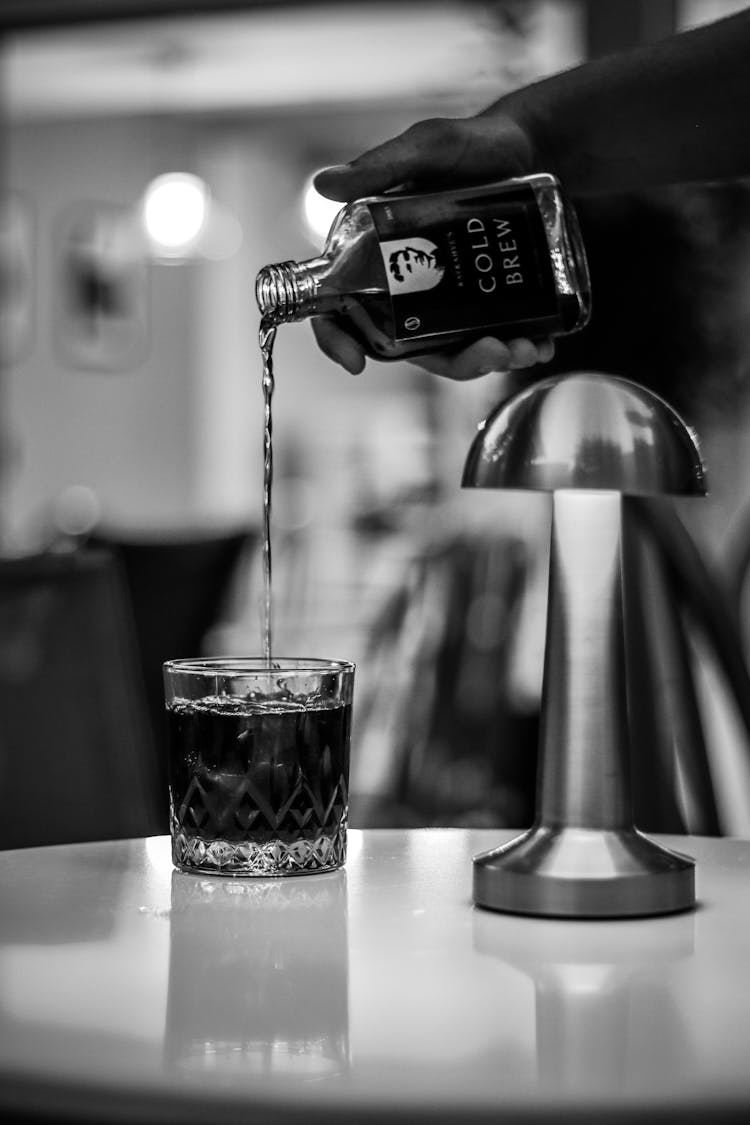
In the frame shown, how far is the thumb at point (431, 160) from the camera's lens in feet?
2.68

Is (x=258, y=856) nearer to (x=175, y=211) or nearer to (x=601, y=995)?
(x=601, y=995)

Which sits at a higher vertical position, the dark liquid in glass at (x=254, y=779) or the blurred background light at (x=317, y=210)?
the blurred background light at (x=317, y=210)

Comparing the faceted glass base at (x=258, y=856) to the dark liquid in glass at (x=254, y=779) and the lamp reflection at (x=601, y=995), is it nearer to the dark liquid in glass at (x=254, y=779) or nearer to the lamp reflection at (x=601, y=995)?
the dark liquid in glass at (x=254, y=779)

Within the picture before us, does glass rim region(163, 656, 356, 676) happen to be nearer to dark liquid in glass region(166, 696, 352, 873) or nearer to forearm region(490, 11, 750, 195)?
dark liquid in glass region(166, 696, 352, 873)

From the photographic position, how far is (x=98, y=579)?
146cm

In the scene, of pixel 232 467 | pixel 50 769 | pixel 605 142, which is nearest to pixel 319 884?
pixel 605 142

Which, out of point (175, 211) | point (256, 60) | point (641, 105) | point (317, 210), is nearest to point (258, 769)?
point (641, 105)

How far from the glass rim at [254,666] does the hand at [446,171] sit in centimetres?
16

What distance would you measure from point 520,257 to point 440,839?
0.30 meters

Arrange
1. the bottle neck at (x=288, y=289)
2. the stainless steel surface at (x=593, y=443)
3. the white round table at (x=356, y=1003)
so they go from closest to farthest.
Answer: the white round table at (x=356, y=1003) → the stainless steel surface at (x=593, y=443) → the bottle neck at (x=288, y=289)

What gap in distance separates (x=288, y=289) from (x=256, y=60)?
5.84 m

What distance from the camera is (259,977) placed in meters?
0.54

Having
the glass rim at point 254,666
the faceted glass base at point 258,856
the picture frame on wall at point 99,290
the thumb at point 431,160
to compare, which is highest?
the picture frame on wall at point 99,290

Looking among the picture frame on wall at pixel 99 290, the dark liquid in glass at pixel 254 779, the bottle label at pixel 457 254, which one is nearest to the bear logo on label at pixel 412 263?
the bottle label at pixel 457 254
